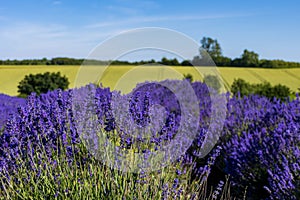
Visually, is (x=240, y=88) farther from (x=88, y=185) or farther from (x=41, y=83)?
(x=88, y=185)

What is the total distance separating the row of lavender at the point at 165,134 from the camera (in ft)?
9.42

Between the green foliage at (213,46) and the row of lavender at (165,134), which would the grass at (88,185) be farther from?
the green foliage at (213,46)

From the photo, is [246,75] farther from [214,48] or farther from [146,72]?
[146,72]

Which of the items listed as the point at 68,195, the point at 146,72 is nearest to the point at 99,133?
the point at 68,195

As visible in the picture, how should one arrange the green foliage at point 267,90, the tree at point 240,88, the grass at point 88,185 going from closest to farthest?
the grass at point 88,185 → the green foliage at point 267,90 → the tree at point 240,88

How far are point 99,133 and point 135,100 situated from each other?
42 centimetres

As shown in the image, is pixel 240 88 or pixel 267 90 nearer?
pixel 267 90

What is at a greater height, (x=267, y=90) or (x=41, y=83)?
(x=267, y=90)

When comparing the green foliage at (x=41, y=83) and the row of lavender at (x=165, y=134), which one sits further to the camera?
the green foliage at (x=41, y=83)

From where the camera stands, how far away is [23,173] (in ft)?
9.21

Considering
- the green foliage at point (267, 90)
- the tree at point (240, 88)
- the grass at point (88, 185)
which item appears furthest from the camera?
the tree at point (240, 88)

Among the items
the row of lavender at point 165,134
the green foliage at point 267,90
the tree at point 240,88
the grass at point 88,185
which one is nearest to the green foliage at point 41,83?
the tree at point 240,88

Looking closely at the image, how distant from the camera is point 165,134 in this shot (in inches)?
115

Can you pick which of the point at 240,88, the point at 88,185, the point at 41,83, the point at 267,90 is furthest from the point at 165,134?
the point at 41,83
